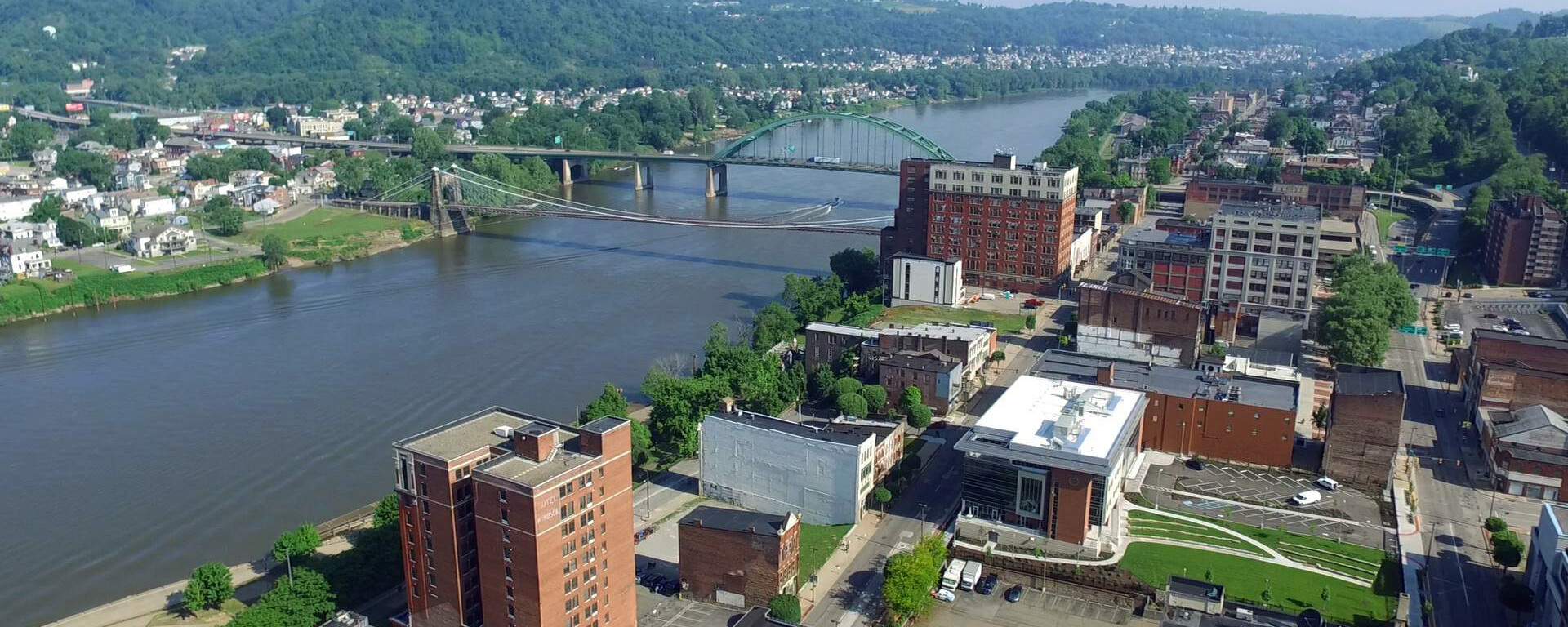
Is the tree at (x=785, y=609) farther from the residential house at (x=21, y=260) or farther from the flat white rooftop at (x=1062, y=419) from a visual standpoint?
the residential house at (x=21, y=260)

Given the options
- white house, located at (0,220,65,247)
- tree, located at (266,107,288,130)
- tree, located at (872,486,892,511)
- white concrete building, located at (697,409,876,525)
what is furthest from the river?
tree, located at (266,107,288,130)

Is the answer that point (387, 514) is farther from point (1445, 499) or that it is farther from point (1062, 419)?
point (1445, 499)

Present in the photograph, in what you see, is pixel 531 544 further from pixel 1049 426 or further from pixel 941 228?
pixel 941 228

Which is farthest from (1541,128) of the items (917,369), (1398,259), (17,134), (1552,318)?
(17,134)

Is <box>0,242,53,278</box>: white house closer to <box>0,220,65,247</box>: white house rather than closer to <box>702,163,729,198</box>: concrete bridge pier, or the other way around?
<box>0,220,65,247</box>: white house

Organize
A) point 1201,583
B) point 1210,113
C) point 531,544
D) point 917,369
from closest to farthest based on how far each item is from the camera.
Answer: point 531,544 → point 1201,583 → point 917,369 → point 1210,113

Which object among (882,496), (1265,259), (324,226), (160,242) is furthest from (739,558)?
(324,226)

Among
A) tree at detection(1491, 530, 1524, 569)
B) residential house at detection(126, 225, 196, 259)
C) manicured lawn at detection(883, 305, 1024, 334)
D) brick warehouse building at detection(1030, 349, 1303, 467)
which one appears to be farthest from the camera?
residential house at detection(126, 225, 196, 259)
